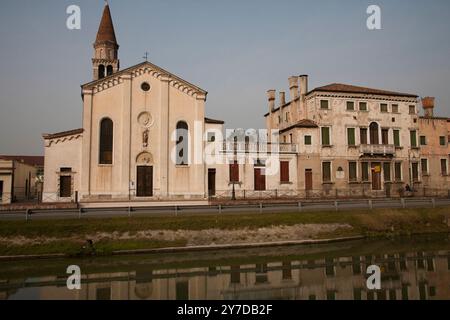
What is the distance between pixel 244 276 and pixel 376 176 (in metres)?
29.4

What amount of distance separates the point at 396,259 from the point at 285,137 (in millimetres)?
23339

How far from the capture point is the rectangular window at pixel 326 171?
39.1 m

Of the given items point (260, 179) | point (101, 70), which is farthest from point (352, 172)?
point (101, 70)

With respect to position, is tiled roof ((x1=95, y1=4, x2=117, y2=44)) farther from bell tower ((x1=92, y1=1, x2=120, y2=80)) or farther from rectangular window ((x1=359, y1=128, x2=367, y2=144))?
rectangular window ((x1=359, y1=128, x2=367, y2=144))

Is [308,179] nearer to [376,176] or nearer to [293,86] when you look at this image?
[376,176]

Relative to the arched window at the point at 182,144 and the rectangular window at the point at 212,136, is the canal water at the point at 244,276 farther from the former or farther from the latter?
the rectangular window at the point at 212,136

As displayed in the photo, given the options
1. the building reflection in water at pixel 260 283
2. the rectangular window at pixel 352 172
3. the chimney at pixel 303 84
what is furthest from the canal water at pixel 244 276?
the chimney at pixel 303 84

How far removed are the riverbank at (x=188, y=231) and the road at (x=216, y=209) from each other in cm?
135

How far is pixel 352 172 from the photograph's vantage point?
1574 inches

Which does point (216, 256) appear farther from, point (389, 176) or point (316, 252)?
point (389, 176)

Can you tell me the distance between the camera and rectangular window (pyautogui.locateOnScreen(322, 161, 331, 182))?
39.1 meters

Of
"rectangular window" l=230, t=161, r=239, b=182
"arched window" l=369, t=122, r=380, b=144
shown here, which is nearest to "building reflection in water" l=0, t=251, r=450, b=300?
"rectangular window" l=230, t=161, r=239, b=182

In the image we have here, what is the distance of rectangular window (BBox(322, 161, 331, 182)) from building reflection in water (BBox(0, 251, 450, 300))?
20.7 metres

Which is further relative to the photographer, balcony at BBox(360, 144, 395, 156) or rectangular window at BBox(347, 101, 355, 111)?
rectangular window at BBox(347, 101, 355, 111)
